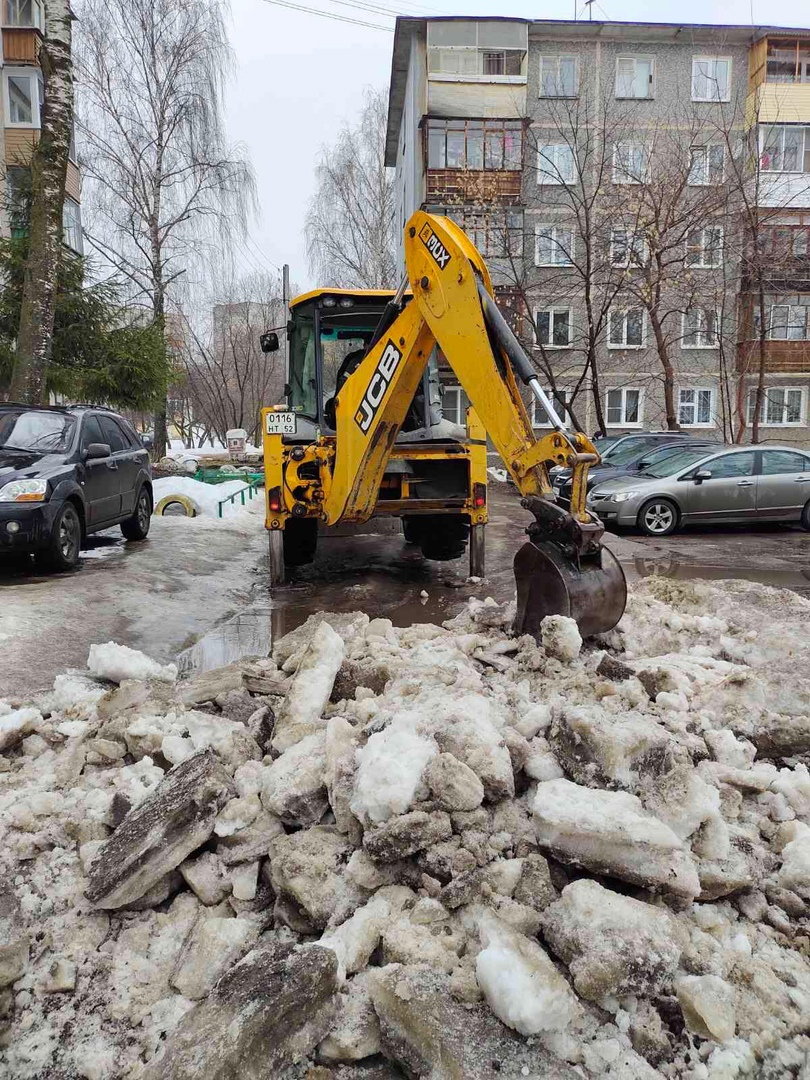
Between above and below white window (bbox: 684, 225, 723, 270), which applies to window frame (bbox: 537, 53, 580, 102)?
above

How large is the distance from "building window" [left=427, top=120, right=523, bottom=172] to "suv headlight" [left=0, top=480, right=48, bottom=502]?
993 inches

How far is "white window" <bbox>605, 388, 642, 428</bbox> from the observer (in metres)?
31.7

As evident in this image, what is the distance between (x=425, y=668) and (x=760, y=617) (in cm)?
262

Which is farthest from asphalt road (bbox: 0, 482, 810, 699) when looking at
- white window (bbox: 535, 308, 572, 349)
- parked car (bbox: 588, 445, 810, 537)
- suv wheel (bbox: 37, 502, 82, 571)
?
white window (bbox: 535, 308, 572, 349)

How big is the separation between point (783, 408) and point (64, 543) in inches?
1228

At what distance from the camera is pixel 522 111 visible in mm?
29188

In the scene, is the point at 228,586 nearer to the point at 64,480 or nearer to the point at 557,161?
the point at 64,480

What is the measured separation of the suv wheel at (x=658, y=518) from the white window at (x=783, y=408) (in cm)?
2142

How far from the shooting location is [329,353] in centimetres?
829

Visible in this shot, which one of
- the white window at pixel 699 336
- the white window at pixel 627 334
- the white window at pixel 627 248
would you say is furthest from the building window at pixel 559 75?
the white window at pixel 699 336

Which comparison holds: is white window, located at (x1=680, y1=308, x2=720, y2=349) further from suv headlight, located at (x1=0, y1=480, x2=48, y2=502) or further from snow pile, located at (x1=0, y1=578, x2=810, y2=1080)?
snow pile, located at (x1=0, y1=578, x2=810, y2=1080)

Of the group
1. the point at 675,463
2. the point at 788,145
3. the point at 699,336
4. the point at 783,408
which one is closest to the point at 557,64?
the point at 788,145

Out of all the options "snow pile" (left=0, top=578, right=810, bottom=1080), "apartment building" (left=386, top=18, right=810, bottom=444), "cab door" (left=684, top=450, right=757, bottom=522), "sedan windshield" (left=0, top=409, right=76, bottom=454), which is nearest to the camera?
"snow pile" (left=0, top=578, right=810, bottom=1080)

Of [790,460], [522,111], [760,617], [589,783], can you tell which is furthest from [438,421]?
[522,111]
